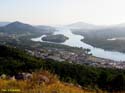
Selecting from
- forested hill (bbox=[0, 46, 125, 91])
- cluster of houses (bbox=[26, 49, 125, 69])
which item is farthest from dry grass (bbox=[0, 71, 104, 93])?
cluster of houses (bbox=[26, 49, 125, 69])

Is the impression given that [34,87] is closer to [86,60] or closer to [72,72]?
[72,72]

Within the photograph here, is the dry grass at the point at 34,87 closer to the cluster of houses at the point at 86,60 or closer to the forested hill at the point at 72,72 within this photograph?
the forested hill at the point at 72,72

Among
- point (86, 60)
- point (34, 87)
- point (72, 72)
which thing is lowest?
point (86, 60)

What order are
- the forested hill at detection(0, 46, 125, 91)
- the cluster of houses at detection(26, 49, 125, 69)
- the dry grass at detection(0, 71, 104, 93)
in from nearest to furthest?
the dry grass at detection(0, 71, 104, 93), the forested hill at detection(0, 46, 125, 91), the cluster of houses at detection(26, 49, 125, 69)

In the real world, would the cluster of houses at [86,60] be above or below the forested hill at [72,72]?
below

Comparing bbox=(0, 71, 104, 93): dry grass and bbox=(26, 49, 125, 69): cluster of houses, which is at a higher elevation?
bbox=(0, 71, 104, 93): dry grass

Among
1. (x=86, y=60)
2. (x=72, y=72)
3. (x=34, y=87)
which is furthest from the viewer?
(x=86, y=60)

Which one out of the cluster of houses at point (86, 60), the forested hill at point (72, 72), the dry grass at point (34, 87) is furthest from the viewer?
the cluster of houses at point (86, 60)

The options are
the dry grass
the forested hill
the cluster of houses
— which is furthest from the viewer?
the cluster of houses

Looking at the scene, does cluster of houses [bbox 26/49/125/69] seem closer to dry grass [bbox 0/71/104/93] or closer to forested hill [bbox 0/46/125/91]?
forested hill [bbox 0/46/125/91]

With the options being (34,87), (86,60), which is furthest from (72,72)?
(86,60)

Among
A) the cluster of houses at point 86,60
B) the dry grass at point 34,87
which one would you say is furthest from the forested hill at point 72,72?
the cluster of houses at point 86,60

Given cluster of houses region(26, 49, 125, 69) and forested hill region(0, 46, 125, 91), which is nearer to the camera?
forested hill region(0, 46, 125, 91)

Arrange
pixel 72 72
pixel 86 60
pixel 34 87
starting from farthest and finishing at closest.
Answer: pixel 86 60, pixel 72 72, pixel 34 87
